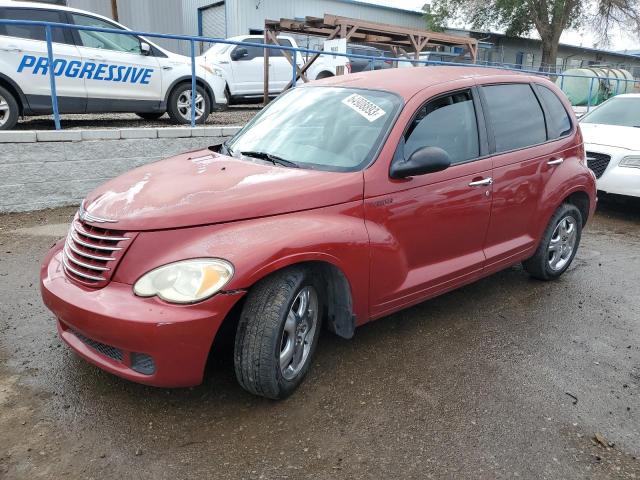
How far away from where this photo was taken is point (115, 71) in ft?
25.1

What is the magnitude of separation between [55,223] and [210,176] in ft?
11.9

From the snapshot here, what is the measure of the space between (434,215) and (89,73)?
19.5 feet

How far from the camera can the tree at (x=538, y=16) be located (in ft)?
99.6

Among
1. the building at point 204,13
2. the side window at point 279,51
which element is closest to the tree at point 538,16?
the building at point 204,13

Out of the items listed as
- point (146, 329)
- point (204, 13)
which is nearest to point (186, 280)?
point (146, 329)

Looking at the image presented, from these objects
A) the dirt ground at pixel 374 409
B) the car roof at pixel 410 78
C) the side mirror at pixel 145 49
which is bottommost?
the dirt ground at pixel 374 409

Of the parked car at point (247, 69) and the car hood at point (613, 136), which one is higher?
the parked car at point (247, 69)

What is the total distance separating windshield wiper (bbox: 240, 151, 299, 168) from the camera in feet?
10.7

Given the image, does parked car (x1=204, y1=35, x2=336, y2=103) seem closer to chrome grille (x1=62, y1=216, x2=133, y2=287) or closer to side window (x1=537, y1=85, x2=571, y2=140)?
side window (x1=537, y1=85, x2=571, y2=140)

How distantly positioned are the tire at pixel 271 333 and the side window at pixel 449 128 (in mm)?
1167

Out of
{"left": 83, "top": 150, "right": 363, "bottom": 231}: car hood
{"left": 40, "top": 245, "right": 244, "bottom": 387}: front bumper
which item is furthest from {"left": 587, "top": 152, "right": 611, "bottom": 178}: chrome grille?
{"left": 40, "top": 245, "right": 244, "bottom": 387}: front bumper

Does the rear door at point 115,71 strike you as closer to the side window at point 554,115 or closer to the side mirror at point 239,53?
the side mirror at point 239,53

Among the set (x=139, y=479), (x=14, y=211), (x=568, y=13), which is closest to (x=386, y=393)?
(x=139, y=479)

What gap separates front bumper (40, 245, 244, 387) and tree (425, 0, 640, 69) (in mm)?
31706
